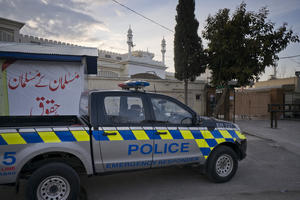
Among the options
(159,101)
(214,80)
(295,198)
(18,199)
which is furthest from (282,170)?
(214,80)

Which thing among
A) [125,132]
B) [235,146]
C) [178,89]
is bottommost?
[235,146]

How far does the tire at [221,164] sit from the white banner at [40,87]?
20.6 ft

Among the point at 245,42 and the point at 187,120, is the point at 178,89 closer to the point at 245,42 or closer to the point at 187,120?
the point at 245,42

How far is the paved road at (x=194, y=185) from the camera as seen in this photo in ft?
11.9

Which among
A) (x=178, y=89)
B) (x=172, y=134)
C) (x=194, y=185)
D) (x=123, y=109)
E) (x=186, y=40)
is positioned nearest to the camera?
(x=123, y=109)

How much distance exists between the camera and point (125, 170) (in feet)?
11.6

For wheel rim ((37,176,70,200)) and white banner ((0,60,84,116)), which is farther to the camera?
white banner ((0,60,84,116))

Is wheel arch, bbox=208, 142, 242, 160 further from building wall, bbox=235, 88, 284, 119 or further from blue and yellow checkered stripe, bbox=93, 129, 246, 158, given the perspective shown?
building wall, bbox=235, 88, 284, 119

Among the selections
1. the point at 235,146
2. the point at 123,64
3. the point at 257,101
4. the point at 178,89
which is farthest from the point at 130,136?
the point at 123,64

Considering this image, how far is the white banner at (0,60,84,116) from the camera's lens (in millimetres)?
7859

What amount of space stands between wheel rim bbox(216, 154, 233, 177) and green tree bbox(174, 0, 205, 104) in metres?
→ 10.8

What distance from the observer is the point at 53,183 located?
3061mm

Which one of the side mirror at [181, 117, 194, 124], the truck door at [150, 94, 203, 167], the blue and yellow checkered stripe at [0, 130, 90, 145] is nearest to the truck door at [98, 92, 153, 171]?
the truck door at [150, 94, 203, 167]

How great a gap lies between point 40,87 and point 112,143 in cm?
616
